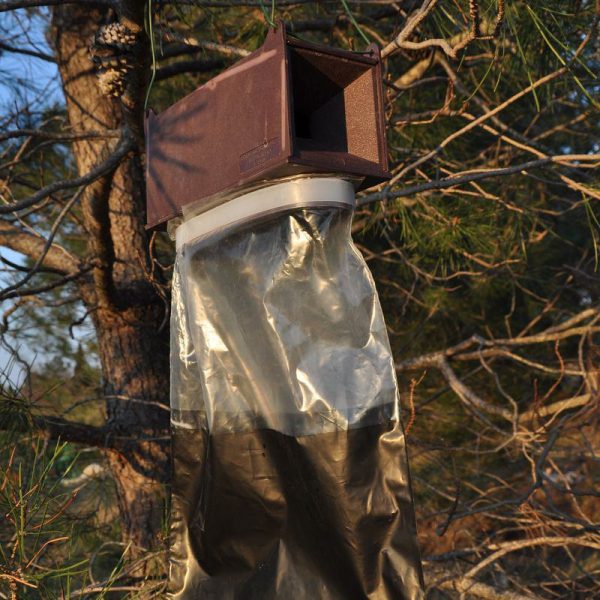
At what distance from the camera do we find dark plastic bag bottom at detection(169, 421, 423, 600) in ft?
1.88

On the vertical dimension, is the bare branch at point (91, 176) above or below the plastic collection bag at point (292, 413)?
above

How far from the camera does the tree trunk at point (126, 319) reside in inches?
51.6

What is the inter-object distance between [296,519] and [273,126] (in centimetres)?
35

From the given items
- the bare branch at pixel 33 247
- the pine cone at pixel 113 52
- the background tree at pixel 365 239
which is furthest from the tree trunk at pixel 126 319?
the pine cone at pixel 113 52

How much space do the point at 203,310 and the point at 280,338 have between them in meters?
0.09

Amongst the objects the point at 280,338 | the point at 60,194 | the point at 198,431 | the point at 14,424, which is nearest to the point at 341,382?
the point at 280,338

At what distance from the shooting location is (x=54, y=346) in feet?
7.94

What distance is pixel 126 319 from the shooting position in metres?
1.34

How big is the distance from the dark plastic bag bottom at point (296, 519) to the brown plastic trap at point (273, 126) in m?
0.24

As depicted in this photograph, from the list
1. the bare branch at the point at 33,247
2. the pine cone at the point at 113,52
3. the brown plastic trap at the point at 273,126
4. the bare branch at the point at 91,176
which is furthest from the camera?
the bare branch at the point at 33,247

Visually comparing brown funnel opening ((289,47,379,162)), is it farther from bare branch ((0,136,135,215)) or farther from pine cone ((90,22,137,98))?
bare branch ((0,136,135,215))

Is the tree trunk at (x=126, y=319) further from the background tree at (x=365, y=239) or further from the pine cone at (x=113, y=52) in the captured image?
the pine cone at (x=113, y=52)

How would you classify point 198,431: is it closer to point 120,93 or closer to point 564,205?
point 120,93

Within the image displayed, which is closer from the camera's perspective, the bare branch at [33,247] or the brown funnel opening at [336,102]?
the brown funnel opening at [336,102]
